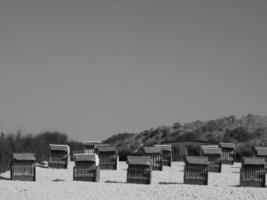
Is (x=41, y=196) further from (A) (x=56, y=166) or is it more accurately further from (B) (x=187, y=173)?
(A) (x=56, y=166)

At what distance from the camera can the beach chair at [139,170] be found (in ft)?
91.8

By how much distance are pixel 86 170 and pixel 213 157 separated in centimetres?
873

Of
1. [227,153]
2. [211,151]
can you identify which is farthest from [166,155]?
[227,153]

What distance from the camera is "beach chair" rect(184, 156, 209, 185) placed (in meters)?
28.6

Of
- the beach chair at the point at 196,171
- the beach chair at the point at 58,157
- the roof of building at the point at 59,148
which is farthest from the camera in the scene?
the roof of building at the point at 59,148

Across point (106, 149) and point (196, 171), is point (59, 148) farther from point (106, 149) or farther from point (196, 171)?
point (196, 171)

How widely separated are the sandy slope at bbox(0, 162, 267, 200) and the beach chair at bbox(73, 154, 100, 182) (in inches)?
16.0

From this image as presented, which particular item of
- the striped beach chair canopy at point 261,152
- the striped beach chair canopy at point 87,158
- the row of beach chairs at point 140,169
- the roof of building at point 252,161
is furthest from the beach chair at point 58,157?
the striped beach chair canopy at point 261,152

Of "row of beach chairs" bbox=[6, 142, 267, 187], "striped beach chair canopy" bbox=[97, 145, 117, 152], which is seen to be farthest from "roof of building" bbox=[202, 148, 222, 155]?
"row of beach chairs" bbox=[6, 142, 267, 187]

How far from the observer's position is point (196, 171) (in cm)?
2873

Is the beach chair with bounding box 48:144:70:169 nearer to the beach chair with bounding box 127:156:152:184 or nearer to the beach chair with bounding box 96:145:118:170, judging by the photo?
the beach chair with bounding box 96:145:118:170

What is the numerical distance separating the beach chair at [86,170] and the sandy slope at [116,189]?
406 mm

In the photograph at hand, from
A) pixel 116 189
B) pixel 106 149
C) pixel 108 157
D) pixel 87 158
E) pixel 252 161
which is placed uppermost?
pixel 106 149

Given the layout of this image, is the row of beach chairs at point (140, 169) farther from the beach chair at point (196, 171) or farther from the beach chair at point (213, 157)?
the beach chair at point (213, 157)
